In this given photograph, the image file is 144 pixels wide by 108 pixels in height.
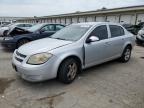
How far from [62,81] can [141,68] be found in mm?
3091

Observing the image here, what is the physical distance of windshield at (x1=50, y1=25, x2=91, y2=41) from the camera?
5.06 meters

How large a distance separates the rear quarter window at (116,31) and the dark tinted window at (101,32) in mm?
367

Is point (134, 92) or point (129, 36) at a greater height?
point (129, 36)

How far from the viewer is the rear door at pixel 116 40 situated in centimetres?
586

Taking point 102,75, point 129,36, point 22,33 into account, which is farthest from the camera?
point 22,33

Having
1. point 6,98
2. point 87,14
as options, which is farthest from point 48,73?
point 87,14

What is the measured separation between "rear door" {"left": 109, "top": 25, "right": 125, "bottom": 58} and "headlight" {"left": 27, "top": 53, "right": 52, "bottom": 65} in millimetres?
2441

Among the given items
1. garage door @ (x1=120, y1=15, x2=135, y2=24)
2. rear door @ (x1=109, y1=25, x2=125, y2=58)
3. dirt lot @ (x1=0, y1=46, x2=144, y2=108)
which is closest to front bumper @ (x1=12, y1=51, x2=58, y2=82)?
dirt lot @ (x1=0, y1=46, x2=144, y2=108)

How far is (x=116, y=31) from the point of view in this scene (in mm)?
6266

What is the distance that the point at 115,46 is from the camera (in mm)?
5977

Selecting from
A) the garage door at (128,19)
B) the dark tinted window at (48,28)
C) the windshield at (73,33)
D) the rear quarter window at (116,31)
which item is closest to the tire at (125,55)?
the rear quarter window at (116,31)

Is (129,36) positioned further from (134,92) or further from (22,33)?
(22,33)

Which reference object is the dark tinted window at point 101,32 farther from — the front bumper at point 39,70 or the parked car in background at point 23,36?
the parked car in background at point 23,36

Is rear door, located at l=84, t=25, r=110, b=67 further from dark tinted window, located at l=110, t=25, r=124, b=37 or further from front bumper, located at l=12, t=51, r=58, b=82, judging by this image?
front bumper, located at l=12, t=51, r=58, b=82
